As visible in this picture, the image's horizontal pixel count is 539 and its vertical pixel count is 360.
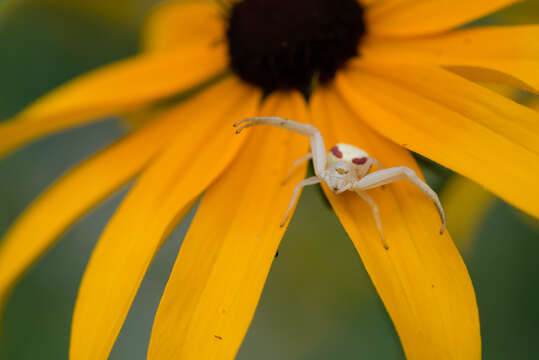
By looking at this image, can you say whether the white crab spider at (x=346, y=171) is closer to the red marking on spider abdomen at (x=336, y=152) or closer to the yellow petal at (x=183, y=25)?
the red marking on spider abdomen at (x=336, y=152)

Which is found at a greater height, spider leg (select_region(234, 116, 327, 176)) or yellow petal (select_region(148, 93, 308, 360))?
spider leg (select_region(234, 116, 327, 176))

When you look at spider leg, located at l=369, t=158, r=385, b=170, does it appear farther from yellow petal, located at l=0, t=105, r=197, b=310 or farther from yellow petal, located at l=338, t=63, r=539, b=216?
yellow petal, located at l=0, t=105, r=197, b=310

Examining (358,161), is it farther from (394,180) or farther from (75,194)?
(75,194)

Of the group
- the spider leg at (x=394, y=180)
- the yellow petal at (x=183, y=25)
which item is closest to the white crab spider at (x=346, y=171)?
the spider leg at (x=394, y=180)

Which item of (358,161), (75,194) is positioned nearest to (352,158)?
(358,161)

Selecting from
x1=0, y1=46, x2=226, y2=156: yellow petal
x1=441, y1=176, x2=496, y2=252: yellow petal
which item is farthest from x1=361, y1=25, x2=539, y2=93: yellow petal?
x1=0, y1=46, x2=226, y2=156: yellow petal

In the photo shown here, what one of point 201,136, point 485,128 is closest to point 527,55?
point 485,128

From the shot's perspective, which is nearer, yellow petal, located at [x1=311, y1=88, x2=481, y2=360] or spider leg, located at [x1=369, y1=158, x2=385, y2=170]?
yellow petal, located at [x1=311, y1=88, x2=481, y2=360]
